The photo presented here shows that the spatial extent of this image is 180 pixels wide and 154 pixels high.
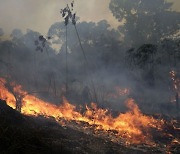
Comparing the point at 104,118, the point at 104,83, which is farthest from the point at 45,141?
the point at 104,83

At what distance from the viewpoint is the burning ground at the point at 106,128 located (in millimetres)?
22391

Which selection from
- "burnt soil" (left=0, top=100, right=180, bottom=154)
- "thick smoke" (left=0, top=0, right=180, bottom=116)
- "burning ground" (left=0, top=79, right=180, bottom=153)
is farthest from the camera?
"thick smoke" (left=0, top=0, right=180, bottom=116)

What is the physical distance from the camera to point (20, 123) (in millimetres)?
21578

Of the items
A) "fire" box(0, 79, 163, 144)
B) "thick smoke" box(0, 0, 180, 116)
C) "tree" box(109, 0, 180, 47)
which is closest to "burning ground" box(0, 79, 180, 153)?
"fire" box(0, 79, 163, 144)

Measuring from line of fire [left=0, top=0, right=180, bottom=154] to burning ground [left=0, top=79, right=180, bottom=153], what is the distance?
0.21ft

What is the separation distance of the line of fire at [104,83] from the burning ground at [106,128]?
0.21ft

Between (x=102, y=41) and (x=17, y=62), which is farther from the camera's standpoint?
(x=102, y=41)

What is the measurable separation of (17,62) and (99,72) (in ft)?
49.8

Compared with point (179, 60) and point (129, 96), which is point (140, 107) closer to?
point (129, 96)

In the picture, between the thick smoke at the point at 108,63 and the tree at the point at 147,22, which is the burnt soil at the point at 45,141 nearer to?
the thick smoke at the point at 108,63

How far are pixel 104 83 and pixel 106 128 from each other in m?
24.9

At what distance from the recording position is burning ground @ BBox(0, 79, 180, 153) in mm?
22391

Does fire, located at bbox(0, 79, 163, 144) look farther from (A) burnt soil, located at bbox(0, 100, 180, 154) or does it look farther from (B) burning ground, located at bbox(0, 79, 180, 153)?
(A) burnt soil, located at bbox(0, 100, 180, 154)

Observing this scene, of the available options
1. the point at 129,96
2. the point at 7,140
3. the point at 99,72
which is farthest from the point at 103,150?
the point at 99,72
